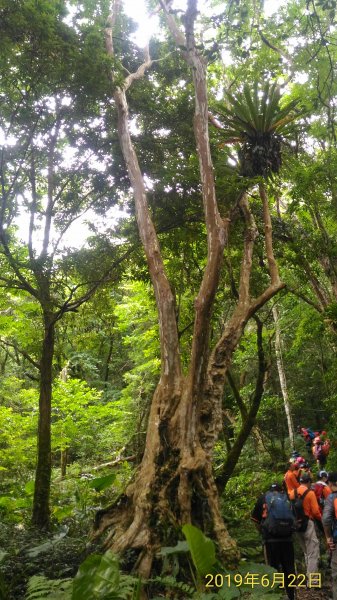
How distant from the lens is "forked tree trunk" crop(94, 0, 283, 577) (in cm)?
521

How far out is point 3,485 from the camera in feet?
35.7

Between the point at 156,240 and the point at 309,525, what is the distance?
15.1ft

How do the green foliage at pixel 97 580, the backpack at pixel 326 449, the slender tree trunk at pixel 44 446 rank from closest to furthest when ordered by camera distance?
the green foliage at pixel 97 580, the slender tree trunk at pixel 44 446, the backpack at pixel 326 449

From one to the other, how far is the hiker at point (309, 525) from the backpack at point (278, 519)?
0.95 metres

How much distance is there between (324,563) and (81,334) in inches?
290

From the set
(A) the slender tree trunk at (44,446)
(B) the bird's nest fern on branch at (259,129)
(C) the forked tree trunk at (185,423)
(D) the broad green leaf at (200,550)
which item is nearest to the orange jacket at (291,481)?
(C) the forked tree trunk at (185,423)

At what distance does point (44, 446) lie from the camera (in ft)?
23.1

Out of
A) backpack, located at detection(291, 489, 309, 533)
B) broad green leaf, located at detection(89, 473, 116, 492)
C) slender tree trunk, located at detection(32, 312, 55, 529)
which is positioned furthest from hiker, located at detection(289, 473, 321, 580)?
slender tree trunk, located at detection(32, 312, 55, 529)

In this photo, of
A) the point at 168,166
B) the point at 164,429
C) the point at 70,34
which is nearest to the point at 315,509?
the point at 164,429

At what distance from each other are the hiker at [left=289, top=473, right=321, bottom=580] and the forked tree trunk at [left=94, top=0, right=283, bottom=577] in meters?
1.45

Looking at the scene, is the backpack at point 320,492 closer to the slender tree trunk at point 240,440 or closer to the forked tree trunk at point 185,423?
the slender tree trunk at point 240,440

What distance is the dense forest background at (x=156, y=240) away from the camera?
206 inches

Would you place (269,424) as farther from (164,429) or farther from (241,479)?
(164,429)

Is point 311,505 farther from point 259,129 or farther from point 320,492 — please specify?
point 259,129
